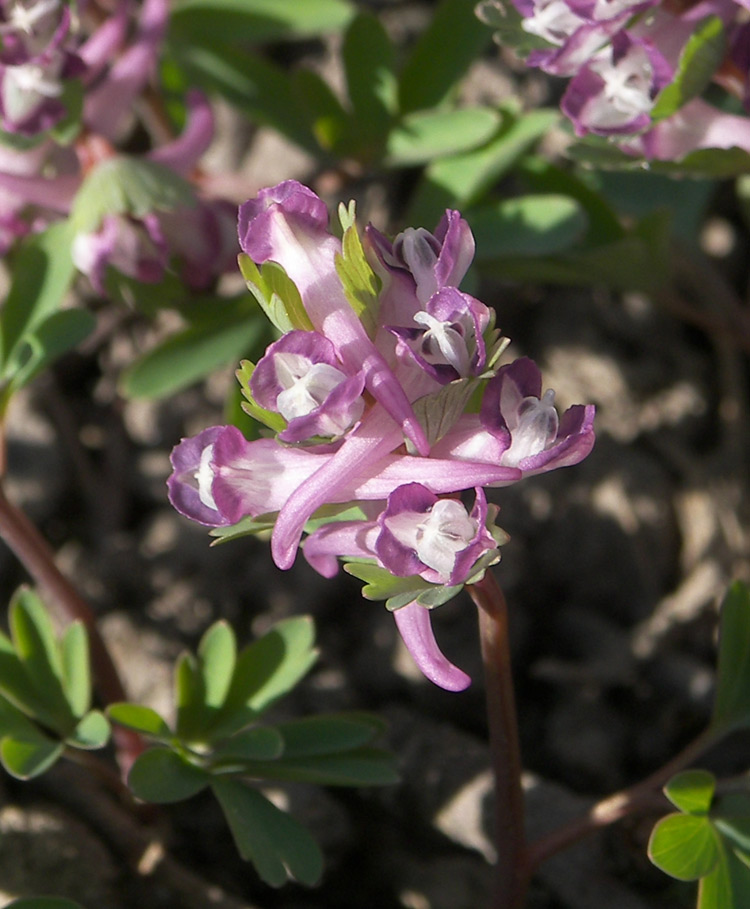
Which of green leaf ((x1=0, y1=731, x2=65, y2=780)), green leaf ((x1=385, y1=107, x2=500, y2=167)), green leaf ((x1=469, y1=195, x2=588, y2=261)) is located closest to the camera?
green leaf ((x1=0, y1=731, x2=65, y2=780))

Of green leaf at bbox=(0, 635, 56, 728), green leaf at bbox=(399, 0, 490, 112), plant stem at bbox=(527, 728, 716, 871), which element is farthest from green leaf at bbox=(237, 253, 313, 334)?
green leaf at bbox=(399, 0, 490, 112)

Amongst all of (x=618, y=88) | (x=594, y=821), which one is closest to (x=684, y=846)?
(x=594, y=821)

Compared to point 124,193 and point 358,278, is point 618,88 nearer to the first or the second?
point 358,278

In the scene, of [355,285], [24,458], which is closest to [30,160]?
[24,458]

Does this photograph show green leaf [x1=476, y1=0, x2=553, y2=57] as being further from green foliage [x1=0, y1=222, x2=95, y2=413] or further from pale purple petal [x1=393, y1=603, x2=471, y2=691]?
pale purple petal [x1=393, y1=603, x2=471, y2=691]

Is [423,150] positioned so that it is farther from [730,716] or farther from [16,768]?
[16,768]

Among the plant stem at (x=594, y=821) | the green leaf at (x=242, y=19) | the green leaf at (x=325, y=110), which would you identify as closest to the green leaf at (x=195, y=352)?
the green leaf at (x=325, y=110)

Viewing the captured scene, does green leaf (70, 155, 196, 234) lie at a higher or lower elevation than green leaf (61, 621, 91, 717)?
higher

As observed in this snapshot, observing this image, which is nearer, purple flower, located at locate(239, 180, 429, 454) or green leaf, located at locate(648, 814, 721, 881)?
purple flower, located at locate(239, 180, 429, 454)
